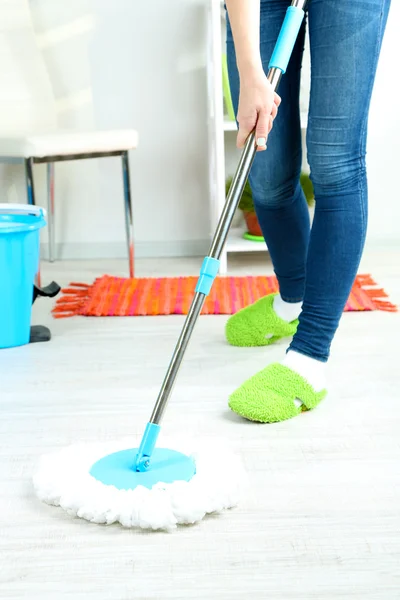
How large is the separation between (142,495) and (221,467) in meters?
0.13

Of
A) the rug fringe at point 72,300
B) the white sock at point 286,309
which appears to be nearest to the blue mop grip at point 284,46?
the white sock at point 286,309

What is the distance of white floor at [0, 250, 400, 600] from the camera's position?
0.85 meters

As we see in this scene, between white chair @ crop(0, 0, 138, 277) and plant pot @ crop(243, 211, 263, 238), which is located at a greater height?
white chair @ crop(0, 0, 138, 277)

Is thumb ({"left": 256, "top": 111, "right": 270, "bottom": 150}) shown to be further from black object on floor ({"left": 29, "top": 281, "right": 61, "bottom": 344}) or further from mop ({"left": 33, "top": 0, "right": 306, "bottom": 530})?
black object on floor ({"left": 29, "top": 281, "right": 61, "bottom": 344})

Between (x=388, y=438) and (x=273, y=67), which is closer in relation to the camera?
(x=273, y=67)

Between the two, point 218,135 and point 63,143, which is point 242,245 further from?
point 63,143

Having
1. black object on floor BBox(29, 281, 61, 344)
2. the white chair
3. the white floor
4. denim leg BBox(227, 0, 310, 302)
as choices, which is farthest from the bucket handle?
the white chair

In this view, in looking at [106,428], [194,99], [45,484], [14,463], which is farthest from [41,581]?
[194,99]

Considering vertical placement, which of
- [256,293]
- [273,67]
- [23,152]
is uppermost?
[273,67]

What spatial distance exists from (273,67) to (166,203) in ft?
5.49

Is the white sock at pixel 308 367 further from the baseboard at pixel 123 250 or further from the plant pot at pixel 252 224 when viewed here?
the baseboard at pixel 123 250

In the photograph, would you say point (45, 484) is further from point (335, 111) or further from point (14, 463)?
point (335, 111)

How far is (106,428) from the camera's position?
126 cm

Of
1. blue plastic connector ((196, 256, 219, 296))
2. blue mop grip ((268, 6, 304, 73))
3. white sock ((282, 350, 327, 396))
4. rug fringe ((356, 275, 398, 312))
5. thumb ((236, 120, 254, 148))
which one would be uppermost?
blue mop grip ((268, 6, 304, 73))
